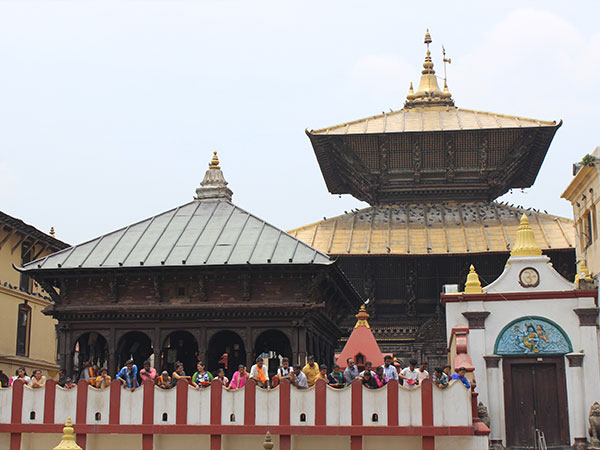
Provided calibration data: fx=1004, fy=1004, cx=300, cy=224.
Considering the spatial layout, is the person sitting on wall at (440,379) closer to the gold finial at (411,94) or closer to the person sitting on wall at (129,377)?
the person sitting on wall at (129,377)

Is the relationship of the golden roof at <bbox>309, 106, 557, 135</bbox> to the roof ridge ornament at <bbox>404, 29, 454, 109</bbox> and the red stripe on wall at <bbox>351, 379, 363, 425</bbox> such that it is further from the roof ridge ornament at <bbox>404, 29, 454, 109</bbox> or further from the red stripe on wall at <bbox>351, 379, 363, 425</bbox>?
the red stripe on wall at <bbox>351, 379, 363, 425</bbox>

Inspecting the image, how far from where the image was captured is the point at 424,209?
4675cm

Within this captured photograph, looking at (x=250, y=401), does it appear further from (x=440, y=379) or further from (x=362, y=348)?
(x=362, y=348)

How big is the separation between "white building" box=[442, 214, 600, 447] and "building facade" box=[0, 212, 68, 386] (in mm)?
22431

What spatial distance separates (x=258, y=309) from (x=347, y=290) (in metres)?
6.05

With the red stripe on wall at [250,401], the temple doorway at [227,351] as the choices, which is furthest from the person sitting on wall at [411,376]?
the temple doorway at [227,351]

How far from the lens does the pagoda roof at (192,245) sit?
32406 millimetres

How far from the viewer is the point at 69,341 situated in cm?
3328

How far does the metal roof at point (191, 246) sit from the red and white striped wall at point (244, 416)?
16.4 ft

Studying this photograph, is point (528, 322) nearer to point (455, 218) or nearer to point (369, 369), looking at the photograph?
point (369, 369)

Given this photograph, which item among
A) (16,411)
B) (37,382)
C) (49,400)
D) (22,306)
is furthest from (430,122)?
(16,411)

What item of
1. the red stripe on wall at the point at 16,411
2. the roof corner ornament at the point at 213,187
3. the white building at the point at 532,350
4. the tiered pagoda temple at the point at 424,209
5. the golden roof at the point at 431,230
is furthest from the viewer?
the tiered pagoda temple at the point at 424,209

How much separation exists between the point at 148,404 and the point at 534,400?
12.1 meters

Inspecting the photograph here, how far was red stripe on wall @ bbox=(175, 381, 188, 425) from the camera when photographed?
1123 inches
